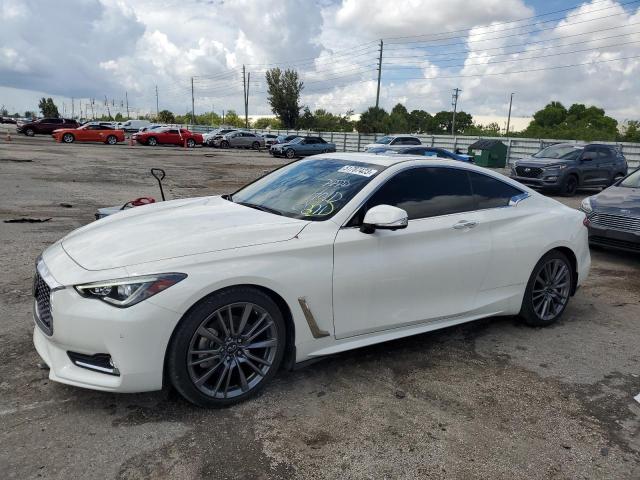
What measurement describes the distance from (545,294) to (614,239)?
11.1 ft

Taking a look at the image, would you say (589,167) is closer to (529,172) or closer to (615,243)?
(529,172)

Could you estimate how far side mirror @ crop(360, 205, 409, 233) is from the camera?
337 cm

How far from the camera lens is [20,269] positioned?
5.77 metres

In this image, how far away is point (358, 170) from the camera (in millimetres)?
3986

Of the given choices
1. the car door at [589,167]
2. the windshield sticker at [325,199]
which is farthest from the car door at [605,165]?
the windshield sticker at [325,199]

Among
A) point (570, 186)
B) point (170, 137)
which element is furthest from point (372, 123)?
point (570, 186)

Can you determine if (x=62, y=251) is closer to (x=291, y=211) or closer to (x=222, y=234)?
(x=222, y=234)

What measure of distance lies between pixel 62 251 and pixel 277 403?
5.51 feet

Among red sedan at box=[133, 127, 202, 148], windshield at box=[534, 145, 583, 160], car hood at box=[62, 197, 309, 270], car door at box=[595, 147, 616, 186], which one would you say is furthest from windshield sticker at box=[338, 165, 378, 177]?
red sedan at box=[133, 127, 202, 148]

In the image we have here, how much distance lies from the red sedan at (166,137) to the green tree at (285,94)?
3287 centimetres

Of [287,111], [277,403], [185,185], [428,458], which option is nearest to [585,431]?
[428,458]

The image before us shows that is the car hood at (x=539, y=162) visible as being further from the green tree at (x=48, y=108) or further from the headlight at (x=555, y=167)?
the green tree at (x=48, y=108)

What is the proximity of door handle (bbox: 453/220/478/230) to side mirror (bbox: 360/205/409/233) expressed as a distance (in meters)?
0.72

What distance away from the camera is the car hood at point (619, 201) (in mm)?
7325
